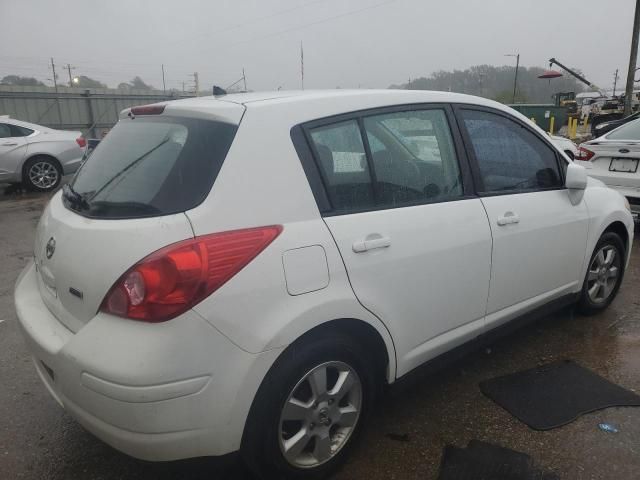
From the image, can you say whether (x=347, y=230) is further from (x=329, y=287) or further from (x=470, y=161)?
(x=470, y=161)

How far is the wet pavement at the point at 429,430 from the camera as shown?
7.45ft

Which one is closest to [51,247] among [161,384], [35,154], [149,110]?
[149,110]

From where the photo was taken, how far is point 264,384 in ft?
6.07

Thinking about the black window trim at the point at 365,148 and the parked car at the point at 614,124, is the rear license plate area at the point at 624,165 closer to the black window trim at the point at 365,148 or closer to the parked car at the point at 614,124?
the parked car at the point at 614,124

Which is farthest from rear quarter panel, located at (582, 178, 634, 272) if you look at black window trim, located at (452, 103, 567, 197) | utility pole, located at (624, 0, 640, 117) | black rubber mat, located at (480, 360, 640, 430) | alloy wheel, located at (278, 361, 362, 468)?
utility pole, located at (624, 0, 640, 117)

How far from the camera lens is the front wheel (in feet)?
11.9

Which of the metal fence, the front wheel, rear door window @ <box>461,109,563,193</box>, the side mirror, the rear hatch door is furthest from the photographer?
the metal fence

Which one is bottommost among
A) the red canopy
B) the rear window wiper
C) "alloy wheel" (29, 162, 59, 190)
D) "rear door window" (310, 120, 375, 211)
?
"alloy wheel" (29, 162, 59, 190)

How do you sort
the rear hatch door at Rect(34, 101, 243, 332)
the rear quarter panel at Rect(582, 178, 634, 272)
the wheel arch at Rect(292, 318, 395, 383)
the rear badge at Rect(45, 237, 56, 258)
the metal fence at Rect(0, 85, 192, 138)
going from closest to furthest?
1. the rear hatch door at Rect(34, 101, 243, 332)
2. the wheel arch at Rect(292, 318, 395, 383)
3. the rear badge at Rect(45, 237, 56, 258)
4. the rear quarter panel at Rect(582, 178, 634, 272)
5. the metal fence at Rect(0, 85, 192, 138)

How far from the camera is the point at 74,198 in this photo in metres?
2.29

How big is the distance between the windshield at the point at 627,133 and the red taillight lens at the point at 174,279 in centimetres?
599

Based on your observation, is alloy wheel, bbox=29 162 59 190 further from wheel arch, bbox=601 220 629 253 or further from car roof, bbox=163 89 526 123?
wheel arch, bbox=601 220 629 253

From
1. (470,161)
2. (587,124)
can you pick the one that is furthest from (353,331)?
(587,124)

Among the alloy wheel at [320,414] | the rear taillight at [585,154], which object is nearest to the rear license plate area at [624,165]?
the rear taillight at [585,154]
